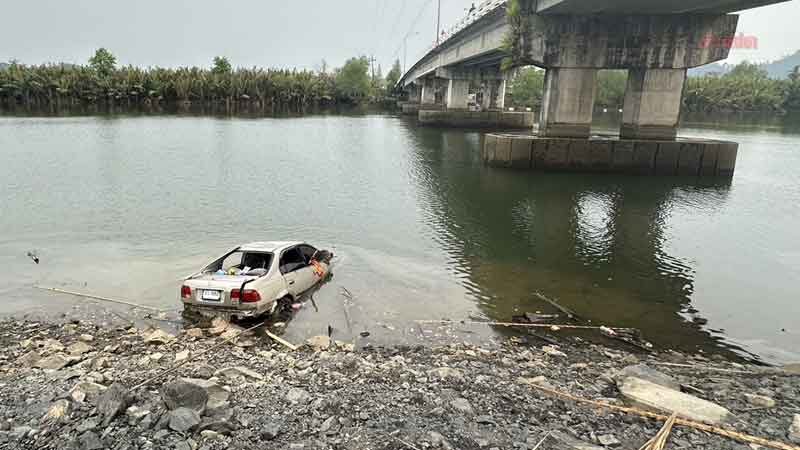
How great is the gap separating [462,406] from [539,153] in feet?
90.7

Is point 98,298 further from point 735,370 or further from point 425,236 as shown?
point 735,370

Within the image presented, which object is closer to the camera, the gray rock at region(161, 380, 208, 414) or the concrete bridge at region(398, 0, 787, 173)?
the gray rock at region(161, 380, 208, 414)

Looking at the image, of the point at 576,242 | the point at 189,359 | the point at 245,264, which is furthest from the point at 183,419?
the point at 576,242

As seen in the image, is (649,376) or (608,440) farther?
(649,376)

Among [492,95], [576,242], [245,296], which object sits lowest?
[576,242]

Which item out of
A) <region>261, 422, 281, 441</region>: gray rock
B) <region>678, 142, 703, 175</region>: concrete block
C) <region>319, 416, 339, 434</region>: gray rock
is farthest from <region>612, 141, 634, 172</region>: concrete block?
<region>261, 422, 281, 441</region>: gray rock

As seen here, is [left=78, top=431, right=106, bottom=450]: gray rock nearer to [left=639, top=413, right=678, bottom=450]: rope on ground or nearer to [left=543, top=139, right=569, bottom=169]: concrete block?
[left=639, top=413, right=678, bottom=450]: rope on ground

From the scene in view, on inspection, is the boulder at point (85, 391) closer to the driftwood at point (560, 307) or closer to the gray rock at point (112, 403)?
the gray rock at point (112, 403)

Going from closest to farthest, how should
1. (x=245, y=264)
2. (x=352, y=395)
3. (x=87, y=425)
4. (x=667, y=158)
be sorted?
(x=87, y=425), (x=352, y=395), (x=245, y=264), (x=667, y=158)

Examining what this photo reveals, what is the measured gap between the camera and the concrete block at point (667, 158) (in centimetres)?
3206

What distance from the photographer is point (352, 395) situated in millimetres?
7035

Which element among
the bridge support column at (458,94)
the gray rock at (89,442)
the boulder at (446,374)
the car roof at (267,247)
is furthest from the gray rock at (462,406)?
the bridge support column at (458,94)

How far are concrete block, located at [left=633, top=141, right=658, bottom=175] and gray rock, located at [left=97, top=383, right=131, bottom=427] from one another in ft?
106

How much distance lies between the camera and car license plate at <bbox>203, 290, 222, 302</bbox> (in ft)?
33.2
